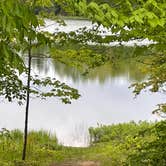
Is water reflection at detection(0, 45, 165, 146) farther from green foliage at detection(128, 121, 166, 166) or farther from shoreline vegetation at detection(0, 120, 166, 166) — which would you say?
green foliage at detection(128, 121, 166, 166)

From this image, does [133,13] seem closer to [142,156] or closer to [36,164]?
[142,156]

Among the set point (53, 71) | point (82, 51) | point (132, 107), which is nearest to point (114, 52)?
point (82, 51)

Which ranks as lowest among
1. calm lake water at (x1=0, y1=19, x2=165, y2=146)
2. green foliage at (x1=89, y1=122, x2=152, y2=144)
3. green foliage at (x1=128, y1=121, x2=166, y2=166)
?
green foliage at (x1=128, y1=121, x2=166, y2=166)

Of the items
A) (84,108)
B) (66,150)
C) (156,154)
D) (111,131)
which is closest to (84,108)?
(84,108)

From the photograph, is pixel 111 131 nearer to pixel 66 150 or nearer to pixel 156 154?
pixel 66 150

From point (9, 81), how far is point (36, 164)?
10.1 ft

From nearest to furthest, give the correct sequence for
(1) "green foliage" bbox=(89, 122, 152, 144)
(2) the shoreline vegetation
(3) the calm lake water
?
(2) the shoreline vegetation < (1) "green foliage" bbox=(89, 122, 152, 144) < (3) the calm lake water

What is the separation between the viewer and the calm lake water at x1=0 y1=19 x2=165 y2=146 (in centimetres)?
1792

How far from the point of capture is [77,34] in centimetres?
699

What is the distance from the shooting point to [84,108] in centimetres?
2166

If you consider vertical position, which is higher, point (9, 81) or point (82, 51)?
point (82, 51)

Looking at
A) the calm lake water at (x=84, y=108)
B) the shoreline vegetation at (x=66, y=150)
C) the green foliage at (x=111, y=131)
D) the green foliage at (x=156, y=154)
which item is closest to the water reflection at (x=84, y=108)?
the calm lake water at (x=84, y=108)

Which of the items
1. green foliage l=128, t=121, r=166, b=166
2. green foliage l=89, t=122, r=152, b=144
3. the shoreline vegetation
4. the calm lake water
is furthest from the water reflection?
green foliage l=128, t=121, r=166, b=166

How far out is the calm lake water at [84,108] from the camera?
17922 millimetres
